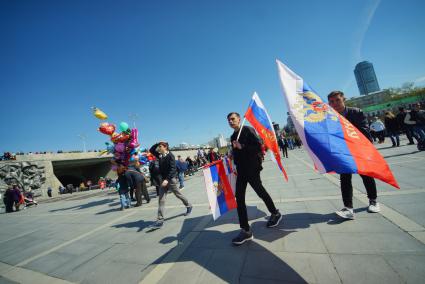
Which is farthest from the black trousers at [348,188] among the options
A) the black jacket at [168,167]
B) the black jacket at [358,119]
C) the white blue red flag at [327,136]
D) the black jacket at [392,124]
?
the black jacket at [392,124]

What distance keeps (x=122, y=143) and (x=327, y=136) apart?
294 inches

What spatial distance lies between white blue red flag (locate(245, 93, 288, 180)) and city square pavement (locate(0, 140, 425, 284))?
1.07 metres

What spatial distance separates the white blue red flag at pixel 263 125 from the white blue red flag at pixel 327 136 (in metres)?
0.54

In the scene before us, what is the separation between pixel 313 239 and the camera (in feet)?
8.78

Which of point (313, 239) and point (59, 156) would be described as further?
point (59, 156)

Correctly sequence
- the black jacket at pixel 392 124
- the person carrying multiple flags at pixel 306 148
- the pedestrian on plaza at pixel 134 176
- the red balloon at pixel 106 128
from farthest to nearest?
1. the black jacket at pixel 392 124
2. the red balloon at pixel 106 128
3. the pedestrian on plaza at pixel 134 176
4. the person carrying multiple flags at pixel 306 148

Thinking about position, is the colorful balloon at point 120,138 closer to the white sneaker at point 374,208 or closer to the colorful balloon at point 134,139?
the colorful balloon at point 134,139

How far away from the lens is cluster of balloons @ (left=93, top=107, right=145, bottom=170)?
308 inches

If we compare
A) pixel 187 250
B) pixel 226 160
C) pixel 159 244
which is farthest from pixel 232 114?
pixel 159 244

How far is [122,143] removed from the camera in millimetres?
8055

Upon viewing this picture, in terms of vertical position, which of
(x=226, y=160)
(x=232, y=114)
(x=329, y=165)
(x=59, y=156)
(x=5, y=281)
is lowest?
(x=5, y=281)

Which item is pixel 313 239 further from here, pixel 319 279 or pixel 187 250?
pixel 187 250

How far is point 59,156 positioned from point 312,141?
38.7 metres

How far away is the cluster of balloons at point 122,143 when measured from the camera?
7818mm
